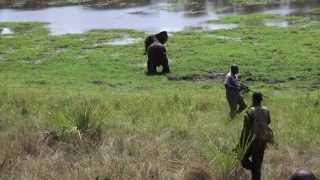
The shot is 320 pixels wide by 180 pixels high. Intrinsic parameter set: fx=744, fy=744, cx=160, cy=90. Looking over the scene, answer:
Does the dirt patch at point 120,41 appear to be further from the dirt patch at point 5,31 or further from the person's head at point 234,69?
the person's head at point 234,69

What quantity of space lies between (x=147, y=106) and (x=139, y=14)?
105 feet

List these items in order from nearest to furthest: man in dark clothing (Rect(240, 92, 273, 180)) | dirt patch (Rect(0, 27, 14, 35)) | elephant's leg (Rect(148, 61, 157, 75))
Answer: man in dark clothing (Rect(240, 92, 273, 180)) → elephant's leg (Rect(148, 61, 157, 75)) → dirt patch (Rect(0, 27, 14, 35))

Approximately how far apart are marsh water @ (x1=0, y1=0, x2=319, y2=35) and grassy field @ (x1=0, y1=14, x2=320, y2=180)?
241 inches

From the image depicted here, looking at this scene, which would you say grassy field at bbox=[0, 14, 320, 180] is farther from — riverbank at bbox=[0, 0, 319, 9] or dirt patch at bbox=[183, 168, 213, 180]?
riverbank at bbox=[0, 0, 319, 9]

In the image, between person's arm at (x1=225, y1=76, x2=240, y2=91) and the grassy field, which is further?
person's arm at (x1=225, y1=76, x2=240, y2=91)

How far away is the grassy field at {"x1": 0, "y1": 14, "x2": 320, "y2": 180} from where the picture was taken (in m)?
11.5

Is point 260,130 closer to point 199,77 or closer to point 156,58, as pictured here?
point 199,77

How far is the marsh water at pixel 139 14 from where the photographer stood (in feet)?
136

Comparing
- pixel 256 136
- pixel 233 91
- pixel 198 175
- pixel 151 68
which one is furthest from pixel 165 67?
pixel 256 136

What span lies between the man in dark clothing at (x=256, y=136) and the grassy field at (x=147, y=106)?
26 centimetres

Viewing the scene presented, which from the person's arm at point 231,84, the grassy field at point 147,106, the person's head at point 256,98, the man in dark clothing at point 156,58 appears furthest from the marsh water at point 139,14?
the person's head at point 256,98

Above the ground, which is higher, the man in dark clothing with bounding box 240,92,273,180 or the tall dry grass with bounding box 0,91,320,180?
the man in dark clothing with bounding box 240,92,273,180

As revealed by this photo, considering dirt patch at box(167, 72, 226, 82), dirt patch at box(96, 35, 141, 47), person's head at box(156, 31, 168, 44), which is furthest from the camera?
dirt patch at box(96, 35, 141, 47)

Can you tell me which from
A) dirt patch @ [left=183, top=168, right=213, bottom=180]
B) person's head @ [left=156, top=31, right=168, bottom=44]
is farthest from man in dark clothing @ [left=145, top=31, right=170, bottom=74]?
dirt patch @ [left=183, top=168, right=213, bottom=180]
